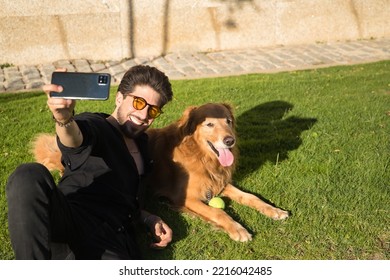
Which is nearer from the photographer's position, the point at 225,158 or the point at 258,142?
the point at 225,158

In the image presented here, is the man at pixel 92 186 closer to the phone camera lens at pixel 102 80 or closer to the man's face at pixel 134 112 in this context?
the man's face at pixel 134 112

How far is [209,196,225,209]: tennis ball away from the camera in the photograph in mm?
4430

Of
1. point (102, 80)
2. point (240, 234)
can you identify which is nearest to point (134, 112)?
point (102, 80)

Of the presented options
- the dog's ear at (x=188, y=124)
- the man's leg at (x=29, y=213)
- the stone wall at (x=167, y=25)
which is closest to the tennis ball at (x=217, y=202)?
the dog's ear at (x=188, y=124)

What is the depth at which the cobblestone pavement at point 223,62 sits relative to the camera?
28.1 ft

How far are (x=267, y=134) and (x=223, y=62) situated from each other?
12.8ft

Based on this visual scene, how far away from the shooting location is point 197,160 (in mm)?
4617

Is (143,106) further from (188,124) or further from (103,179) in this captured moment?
(188,124)

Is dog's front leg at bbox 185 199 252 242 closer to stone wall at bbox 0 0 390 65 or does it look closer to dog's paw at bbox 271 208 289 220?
dog's paw at bbox 271 208 289 220

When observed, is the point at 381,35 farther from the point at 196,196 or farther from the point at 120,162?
the point at 120,162

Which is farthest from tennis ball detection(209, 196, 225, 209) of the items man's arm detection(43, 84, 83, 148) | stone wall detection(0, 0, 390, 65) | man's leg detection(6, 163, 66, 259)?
stone wall detection(0, 0, 390, 65)

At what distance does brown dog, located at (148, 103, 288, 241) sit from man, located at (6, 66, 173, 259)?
24.7 inches

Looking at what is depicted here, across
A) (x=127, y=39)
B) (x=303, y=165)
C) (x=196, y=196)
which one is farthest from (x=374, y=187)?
(x=127, y=39)
